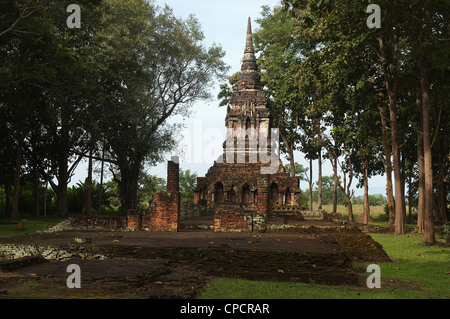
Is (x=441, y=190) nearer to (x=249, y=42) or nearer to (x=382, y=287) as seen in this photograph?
(x=249, y=42)

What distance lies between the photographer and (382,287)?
8.20 meters

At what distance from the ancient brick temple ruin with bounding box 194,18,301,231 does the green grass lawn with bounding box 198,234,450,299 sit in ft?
46.3

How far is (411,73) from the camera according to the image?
57.7 feet

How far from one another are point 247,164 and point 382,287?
2173 centimetres

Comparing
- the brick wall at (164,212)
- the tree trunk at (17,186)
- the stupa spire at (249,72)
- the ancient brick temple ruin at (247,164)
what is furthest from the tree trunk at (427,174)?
the stupa spire at (249,72)

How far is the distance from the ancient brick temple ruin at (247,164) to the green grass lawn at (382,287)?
555 inches

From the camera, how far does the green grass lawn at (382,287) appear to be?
692cm

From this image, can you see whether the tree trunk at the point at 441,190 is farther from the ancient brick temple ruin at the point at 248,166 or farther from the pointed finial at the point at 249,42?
the pointed finial at the point at 249,42

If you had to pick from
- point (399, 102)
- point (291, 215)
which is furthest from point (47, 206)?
point (399, 102)

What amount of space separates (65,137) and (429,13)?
1909 centimetres

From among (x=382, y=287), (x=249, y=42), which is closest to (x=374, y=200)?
(x=249, y=42)

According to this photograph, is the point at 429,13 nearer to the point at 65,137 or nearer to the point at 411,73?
the point at 411,73

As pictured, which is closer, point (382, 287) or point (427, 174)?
point (382, 287)
